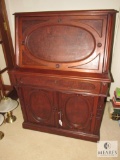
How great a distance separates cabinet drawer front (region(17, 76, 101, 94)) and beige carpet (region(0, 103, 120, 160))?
73 cm

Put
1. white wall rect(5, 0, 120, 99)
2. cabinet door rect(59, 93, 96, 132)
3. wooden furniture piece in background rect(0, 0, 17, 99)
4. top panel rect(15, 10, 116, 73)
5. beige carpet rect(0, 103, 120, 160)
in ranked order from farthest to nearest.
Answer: wooden furniture piece in background rect(0, 0, 17, 99)
white wall rect(5, 0, 120, 99)
beige carpet rect(0, 103, 120, 160)
cabinet door rect(59, 93, 96, 132)
top panel rect(15, 10, 116, 73)

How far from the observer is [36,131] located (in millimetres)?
1794

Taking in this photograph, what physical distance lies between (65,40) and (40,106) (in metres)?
0.80

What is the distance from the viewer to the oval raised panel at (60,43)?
1.29 m

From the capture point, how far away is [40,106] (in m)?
1.60

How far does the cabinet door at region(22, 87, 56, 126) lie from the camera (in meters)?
1.50

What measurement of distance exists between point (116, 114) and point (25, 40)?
1514 mm

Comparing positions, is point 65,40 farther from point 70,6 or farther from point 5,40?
point 5,40

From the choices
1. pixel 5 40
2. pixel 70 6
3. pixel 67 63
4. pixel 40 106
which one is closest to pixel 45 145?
pixel 40 106

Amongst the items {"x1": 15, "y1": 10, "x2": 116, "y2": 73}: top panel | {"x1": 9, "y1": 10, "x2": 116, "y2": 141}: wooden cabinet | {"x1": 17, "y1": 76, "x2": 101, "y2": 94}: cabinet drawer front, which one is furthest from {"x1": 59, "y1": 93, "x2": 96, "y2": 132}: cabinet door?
{"x1": 15, "y1": 10, "x2": 116, "y2": 73}: top panel

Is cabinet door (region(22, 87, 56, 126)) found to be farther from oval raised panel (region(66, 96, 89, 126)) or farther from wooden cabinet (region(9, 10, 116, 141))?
oval raised panel (region(66, 96, 89, 126))

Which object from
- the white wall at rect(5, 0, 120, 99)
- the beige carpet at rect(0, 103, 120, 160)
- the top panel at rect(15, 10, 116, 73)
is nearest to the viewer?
the top panel at rect(15, 10, 116, 73)

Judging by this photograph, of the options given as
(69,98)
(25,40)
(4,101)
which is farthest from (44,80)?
(4,101)

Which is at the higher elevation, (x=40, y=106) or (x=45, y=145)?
(x=40, y=106)
